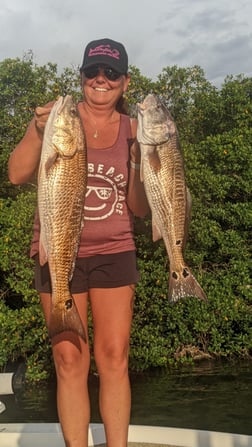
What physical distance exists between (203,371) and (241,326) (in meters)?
1.75

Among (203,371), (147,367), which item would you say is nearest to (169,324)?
(147,367)

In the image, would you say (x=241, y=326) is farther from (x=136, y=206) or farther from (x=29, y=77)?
(x=136, y=206)

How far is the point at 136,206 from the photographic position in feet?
10.5

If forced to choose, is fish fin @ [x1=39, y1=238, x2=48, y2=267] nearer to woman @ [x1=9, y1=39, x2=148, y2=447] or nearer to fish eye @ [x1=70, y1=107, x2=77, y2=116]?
woman @ [x1=9, y1=39, x2=148, y2=447]

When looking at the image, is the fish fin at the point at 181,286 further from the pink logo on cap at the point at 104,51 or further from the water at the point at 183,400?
the water at the point at 183,400

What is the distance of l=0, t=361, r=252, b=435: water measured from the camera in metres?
11.6

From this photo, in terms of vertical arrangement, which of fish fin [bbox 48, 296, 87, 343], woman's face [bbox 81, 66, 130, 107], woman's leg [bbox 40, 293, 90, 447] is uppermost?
woman's face [bbox 81, 66, 130, 107]

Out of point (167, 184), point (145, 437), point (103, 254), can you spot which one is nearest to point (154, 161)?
point (167, 184)

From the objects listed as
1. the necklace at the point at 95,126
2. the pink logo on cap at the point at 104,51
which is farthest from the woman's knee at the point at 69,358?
the pink logo on cap at the point at 104,51

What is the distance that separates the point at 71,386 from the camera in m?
3.08

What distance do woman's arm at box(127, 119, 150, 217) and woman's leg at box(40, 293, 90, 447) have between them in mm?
553

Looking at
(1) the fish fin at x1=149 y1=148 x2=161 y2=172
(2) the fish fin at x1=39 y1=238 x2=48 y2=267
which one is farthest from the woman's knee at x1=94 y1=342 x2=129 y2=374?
(1) the fish fin at x1=149 y1=148 x2=161 y2=172

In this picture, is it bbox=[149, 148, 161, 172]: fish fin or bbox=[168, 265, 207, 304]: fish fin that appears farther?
bbox=[168, 265, 207, 304]: fish fin

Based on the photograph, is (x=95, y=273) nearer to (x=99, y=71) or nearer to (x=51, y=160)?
(x=51, y=160)
